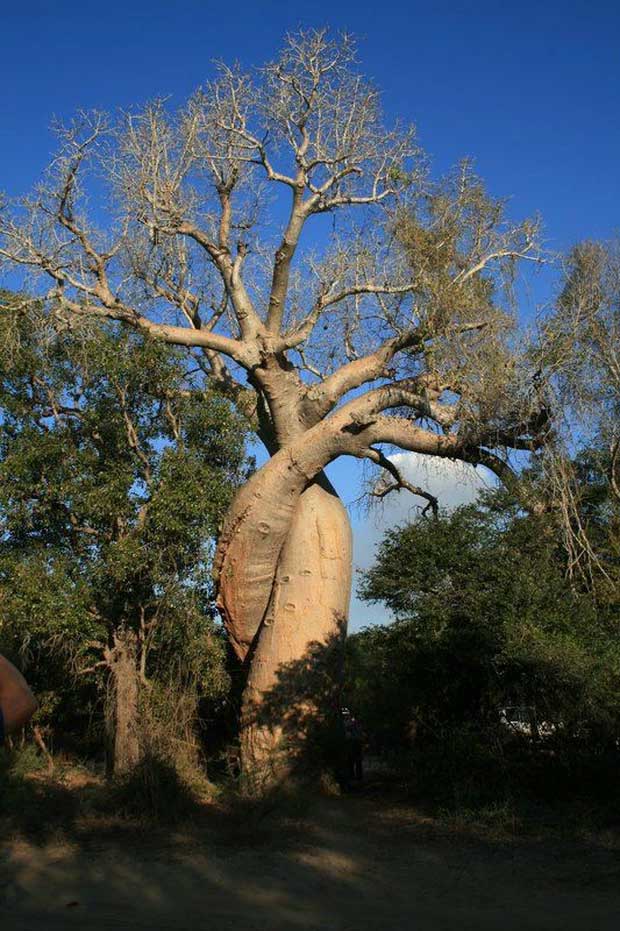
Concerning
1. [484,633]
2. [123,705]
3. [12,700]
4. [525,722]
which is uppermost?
[484,633]

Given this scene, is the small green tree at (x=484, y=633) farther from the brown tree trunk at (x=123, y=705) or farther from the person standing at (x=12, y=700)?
the person standing at (x=12, y=700)

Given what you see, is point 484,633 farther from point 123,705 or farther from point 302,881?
point 123,705

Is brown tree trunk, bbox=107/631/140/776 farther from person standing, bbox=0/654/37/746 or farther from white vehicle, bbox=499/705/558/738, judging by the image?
person standing, bbox=0/654/37/746

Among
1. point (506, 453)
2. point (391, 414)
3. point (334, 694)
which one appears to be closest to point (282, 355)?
point (391, 414)

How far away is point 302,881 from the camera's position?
6.71 m

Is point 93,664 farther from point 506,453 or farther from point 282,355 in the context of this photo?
point 506,453

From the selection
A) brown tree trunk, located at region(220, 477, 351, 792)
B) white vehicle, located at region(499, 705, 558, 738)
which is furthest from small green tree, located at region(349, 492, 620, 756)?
brown tree trunk, located at region(220, 477, 351, 792)

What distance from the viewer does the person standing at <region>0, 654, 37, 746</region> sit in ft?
8.37

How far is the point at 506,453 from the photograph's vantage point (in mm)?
10703

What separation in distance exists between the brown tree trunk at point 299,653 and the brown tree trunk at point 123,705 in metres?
1.29

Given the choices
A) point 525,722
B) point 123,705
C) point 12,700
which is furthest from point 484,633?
point 12,700

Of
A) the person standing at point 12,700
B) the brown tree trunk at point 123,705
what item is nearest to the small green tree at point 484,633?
the brown tree trunk at point 123,705

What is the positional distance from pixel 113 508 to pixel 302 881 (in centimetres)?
472

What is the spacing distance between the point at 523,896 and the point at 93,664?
6189 millimetres
